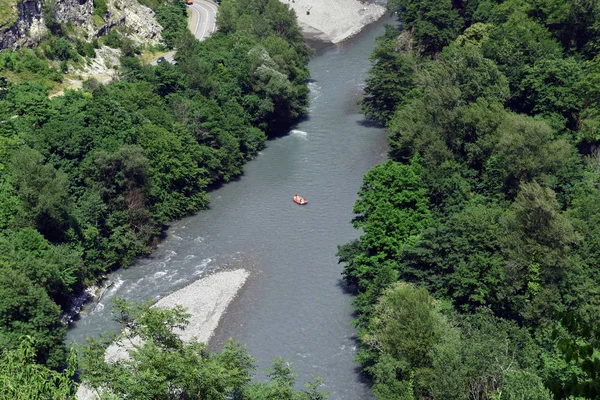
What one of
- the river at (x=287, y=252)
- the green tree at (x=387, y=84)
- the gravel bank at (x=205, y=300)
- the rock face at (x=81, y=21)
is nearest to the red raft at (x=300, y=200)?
the river at (x=287, y=252)

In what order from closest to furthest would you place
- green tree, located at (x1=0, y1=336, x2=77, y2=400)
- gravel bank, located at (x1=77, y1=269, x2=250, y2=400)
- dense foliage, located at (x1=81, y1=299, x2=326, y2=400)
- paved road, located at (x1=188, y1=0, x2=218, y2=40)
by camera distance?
green tree, located at (x1=0, y1=336, x2=77, y2=400)
dense foliage, located at (x1=81, y1=299, x2=326, y2=400)
gravel bank, located at (x1=77, y1=269, x2=250, y2=400)
paved road, located at (x1=188, y1=0, x2=218, y2=40)

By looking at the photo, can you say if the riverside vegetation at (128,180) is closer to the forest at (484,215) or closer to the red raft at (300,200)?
the forest at (484,215)

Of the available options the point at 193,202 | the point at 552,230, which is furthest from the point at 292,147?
the point at 552,230

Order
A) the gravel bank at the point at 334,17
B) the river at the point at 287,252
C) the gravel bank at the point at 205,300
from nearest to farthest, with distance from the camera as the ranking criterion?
the river at the point at 287,252, the gravel bank at the point at 205,300, the gravel bank at the point at 334,17

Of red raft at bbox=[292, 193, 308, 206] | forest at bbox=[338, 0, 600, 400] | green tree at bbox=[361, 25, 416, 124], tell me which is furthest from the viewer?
green tree at bbox=[361, 25, 416, 124]

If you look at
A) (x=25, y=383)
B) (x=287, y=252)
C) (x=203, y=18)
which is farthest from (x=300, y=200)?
(x=203, y=18)

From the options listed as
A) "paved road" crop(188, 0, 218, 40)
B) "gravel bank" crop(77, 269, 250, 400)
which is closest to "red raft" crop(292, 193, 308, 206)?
"gravel bank" crop(77, 269, 250, 400)

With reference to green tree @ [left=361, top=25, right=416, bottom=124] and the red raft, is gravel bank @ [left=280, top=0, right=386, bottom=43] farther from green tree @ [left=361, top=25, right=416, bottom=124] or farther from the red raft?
the red raft

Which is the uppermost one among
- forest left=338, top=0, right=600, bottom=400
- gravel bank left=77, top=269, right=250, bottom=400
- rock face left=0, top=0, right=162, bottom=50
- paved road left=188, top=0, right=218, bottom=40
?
forest left=338, top=0, right=600, bottom=400
